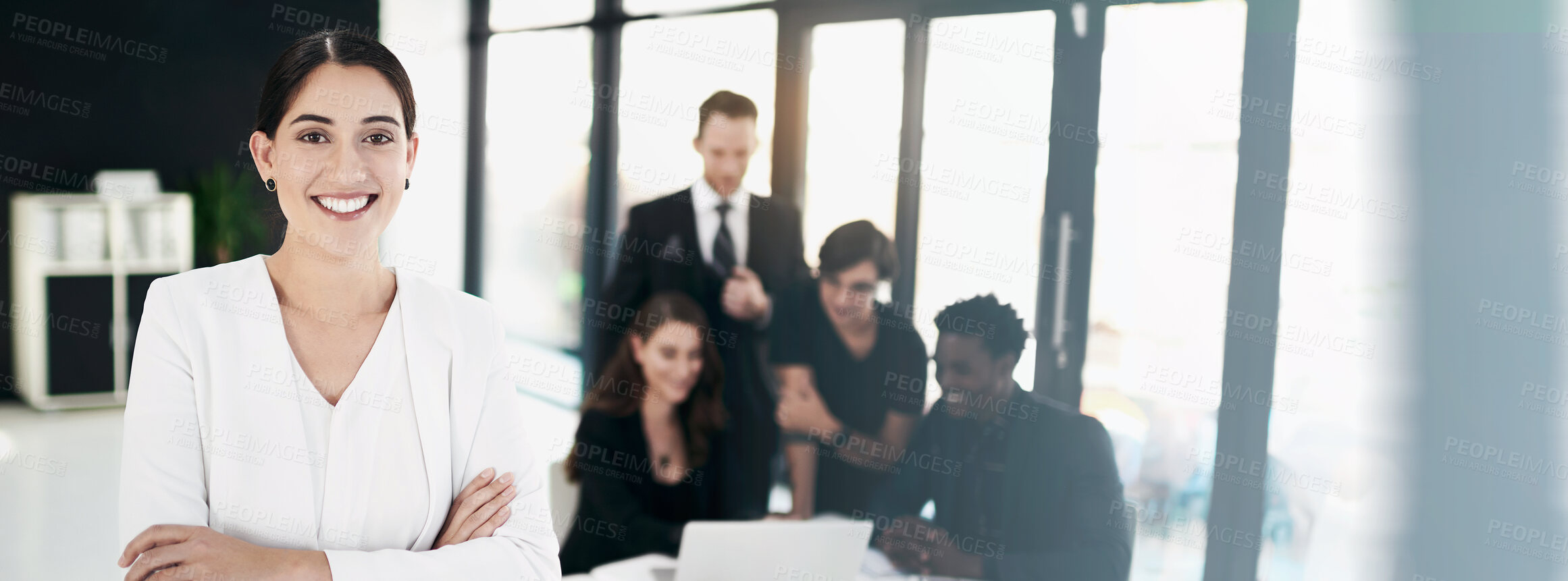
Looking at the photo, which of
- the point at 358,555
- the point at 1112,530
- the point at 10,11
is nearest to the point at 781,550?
the point at 1112,530

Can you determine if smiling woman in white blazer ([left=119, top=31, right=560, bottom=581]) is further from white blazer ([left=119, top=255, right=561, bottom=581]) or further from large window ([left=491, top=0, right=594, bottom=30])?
large window ([left=491, top=0, right=594, bottom=30])

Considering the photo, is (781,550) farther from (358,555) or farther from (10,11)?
(10,11)

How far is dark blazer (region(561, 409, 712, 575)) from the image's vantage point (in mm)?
3498

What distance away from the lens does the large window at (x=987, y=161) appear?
288 cm

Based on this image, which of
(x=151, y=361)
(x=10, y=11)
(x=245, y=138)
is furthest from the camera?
(x=245, y=138)

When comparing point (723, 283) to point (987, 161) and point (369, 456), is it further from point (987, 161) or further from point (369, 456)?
point (369, 456)

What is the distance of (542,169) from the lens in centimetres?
374

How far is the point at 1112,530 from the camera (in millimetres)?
2840

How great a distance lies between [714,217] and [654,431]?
0.80 m

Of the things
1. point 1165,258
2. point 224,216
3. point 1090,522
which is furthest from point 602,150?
point 1090,522

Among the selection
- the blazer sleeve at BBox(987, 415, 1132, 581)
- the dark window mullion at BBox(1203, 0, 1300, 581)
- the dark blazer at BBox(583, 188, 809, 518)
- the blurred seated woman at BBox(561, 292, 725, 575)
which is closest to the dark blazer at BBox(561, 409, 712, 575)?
the blurred seated woman at BBox(561, 292, 725, 575)

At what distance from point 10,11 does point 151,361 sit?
10.2ft

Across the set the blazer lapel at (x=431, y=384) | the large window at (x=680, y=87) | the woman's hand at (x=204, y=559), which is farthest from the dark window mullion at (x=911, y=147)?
the woman's hand at (x=204, y=559)

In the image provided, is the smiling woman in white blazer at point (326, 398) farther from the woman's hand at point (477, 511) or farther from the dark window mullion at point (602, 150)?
the dark window mullion at point (602, 150)
